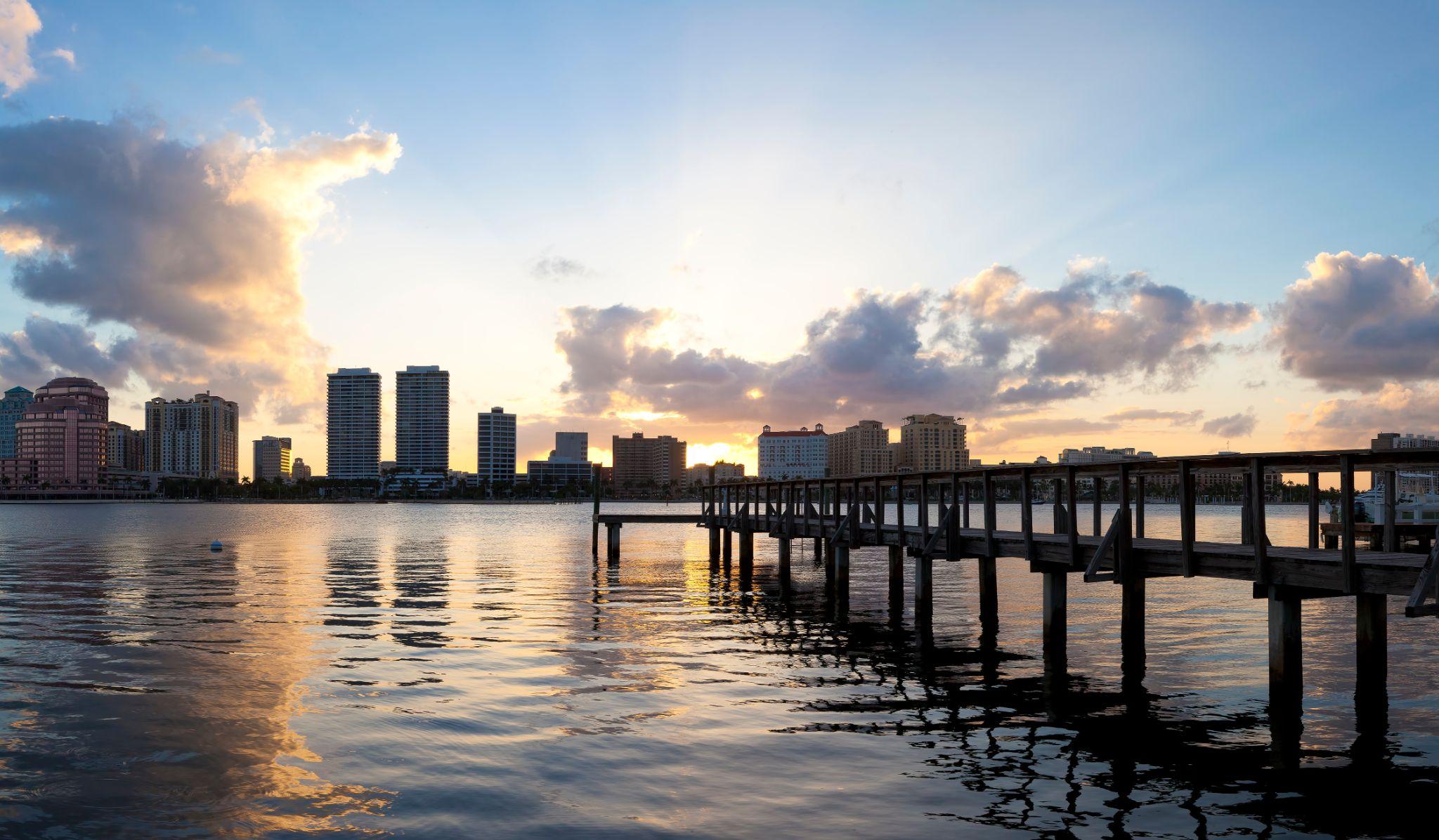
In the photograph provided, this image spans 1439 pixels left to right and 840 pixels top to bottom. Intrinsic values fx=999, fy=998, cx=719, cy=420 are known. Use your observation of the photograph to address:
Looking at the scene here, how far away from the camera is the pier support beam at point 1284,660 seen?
1566cm

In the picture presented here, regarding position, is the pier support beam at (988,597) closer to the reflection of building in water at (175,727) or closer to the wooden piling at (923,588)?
the wooden piling at (923,588)

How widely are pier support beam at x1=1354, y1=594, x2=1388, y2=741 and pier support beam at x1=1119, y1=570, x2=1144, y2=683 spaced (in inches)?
157

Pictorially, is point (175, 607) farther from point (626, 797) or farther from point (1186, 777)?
point (1186, 777)

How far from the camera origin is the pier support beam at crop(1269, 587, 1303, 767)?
15656mm

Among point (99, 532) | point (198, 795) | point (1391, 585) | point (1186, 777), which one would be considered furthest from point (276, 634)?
point (99, 532)

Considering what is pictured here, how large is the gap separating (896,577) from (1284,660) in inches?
613

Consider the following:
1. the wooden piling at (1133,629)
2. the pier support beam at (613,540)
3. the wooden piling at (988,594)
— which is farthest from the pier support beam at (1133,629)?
the pier support beam at (613,540)

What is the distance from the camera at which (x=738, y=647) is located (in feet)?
77.5

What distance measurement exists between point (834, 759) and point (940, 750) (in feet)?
5.70

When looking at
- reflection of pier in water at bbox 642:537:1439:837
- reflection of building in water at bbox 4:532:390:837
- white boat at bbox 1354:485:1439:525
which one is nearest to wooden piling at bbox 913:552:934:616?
reflection of pier in water at bbox 642:537:1439:837

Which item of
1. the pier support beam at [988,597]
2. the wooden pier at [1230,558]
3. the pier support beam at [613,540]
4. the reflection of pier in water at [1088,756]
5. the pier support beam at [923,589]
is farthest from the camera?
the pier support beam at [613,540]

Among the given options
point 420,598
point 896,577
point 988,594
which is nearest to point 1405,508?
point 896,577

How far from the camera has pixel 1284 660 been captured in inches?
630

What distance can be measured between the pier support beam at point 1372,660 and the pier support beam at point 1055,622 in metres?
5.46
